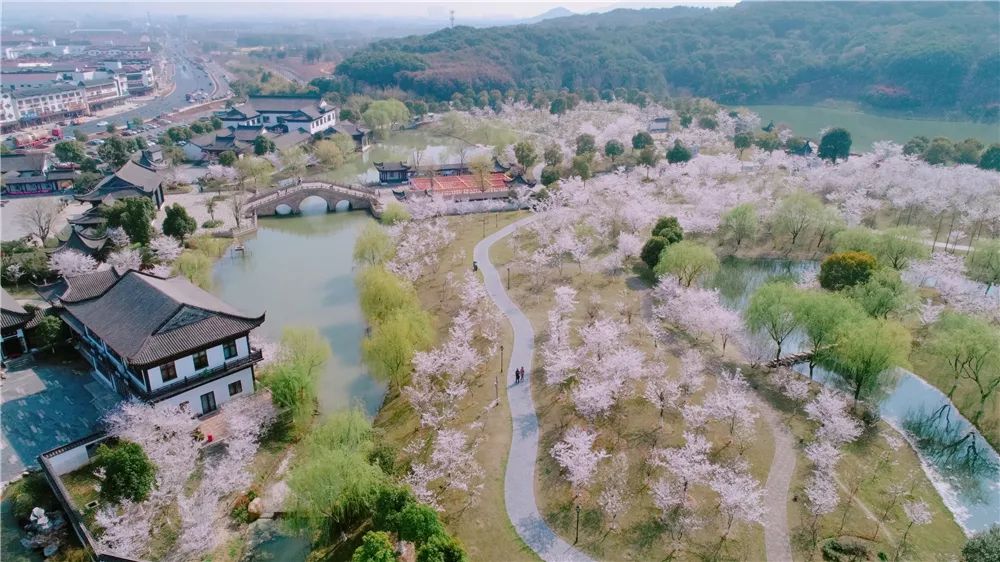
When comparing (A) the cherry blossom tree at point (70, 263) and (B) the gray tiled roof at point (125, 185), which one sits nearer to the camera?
(A) the cherry blossom tree at point (70, 263)

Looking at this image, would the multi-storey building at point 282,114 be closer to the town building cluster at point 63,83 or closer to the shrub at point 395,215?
the town building cluster at point 63,83

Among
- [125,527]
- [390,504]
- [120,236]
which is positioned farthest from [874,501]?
[120,236]

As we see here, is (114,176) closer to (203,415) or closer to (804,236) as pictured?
(203,415)

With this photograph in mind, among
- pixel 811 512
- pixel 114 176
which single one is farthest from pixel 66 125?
pixel 811 512

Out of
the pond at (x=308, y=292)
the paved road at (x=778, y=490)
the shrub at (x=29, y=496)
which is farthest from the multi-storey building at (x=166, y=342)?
the paved road at (x=778, y=490)

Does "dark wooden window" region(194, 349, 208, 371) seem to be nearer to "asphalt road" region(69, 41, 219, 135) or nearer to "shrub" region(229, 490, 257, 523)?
"shrub" region(229, 490, 257, 523)

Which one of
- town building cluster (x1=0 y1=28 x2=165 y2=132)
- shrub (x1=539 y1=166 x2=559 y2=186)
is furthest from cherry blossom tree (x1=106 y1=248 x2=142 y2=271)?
town building cluster (x1=0 y1=28 x2=165 y2=132)

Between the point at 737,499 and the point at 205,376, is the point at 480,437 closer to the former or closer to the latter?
the point at 737,499
